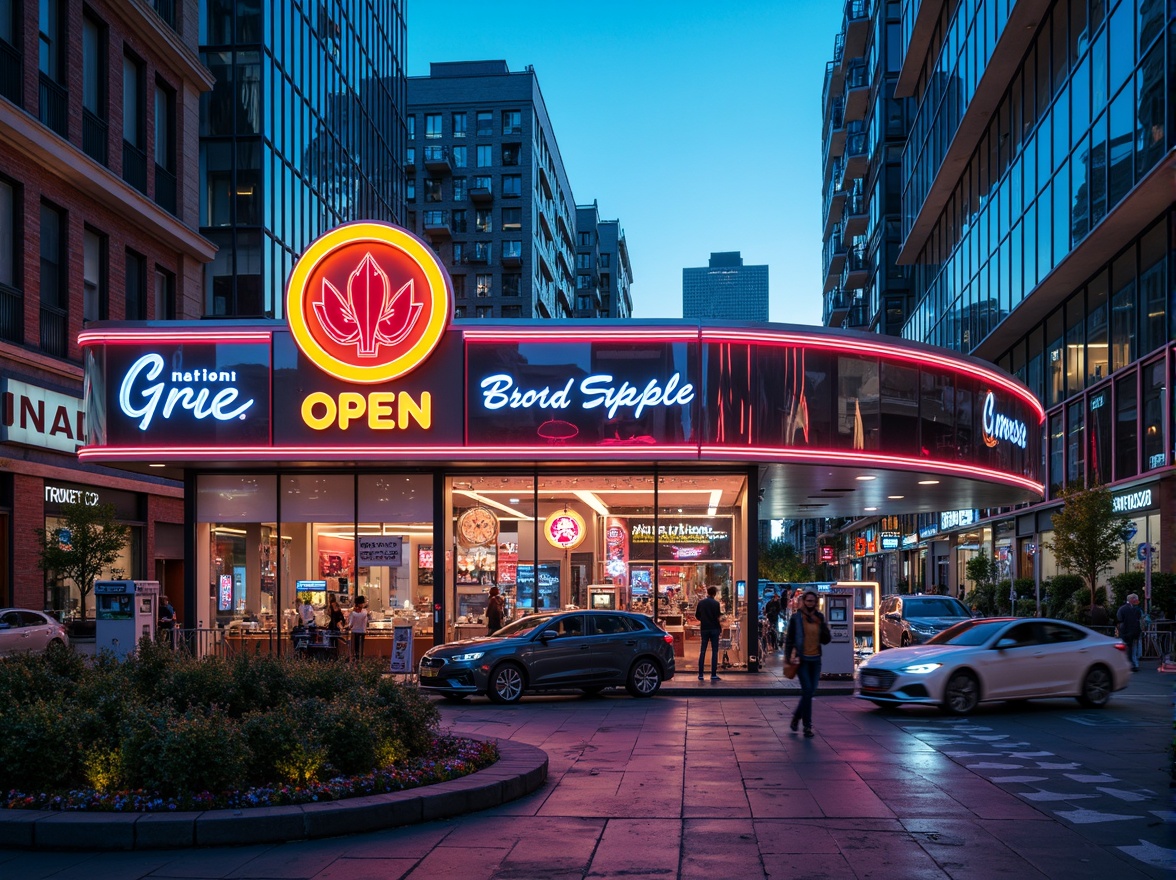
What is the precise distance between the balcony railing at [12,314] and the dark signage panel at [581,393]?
40.2 feet

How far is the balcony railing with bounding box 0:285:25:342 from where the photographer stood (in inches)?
1091

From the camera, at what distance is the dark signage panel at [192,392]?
22.4 meters

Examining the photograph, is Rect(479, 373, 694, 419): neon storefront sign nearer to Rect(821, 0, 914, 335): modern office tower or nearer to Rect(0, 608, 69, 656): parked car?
Rect(0, 608, 69, 656): parked car

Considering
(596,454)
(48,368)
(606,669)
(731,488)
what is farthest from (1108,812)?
(48,368)

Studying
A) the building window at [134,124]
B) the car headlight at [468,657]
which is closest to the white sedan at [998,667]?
the car headlight at [468,657]

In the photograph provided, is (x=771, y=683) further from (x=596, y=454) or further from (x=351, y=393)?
(x=351, y=393)

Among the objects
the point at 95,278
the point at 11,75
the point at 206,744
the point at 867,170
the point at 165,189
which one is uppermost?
the point at 867,170

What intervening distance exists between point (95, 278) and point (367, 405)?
534 inches

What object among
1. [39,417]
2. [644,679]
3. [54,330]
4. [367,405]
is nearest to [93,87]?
[54,330]

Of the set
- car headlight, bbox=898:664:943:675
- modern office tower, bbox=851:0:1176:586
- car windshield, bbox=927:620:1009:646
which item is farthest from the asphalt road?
modern office tower, bbox=851:0:1176:586

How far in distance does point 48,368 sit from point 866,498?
67.6ft

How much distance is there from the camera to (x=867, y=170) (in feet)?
264

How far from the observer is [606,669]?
20.7 metres

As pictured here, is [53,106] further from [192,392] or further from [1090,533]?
[1090,533]
